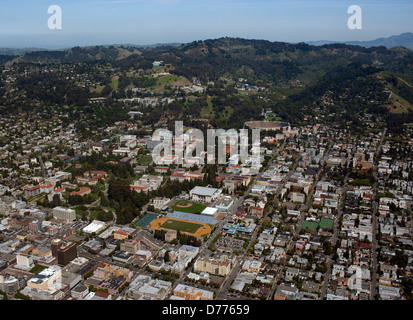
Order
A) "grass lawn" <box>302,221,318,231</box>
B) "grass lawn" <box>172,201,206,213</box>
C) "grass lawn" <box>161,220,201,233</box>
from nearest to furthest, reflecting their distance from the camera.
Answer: "grass lawn" <box>161,220,201,233</box>
"grass lawn" <box>302,221,318,231</box>
"grass lawn" <box>172,201,206,213</box>

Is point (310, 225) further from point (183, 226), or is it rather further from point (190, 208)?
point (190, 208)

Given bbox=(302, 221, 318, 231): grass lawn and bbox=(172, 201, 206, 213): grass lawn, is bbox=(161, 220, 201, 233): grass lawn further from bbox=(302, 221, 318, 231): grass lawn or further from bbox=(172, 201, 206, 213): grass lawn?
bbox=(302, 221, 318, 231): grass lawn

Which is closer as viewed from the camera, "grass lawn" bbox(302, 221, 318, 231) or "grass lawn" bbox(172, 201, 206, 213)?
"grass lawn" bbox(302, 221, 318, 231)

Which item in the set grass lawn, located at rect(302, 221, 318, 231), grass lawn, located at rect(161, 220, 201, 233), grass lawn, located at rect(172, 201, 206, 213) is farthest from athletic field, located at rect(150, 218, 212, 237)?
grass lawn, located at rect(302, 221, 318, 231)

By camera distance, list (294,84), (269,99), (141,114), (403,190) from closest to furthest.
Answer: (403,190), (141,114), (269,99), (294,84)

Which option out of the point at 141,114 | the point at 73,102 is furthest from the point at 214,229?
the point at 73,102

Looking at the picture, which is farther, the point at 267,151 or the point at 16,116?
the point at 16,116

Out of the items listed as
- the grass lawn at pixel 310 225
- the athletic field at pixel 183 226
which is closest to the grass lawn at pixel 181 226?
the athletic field at pixel 183 226
